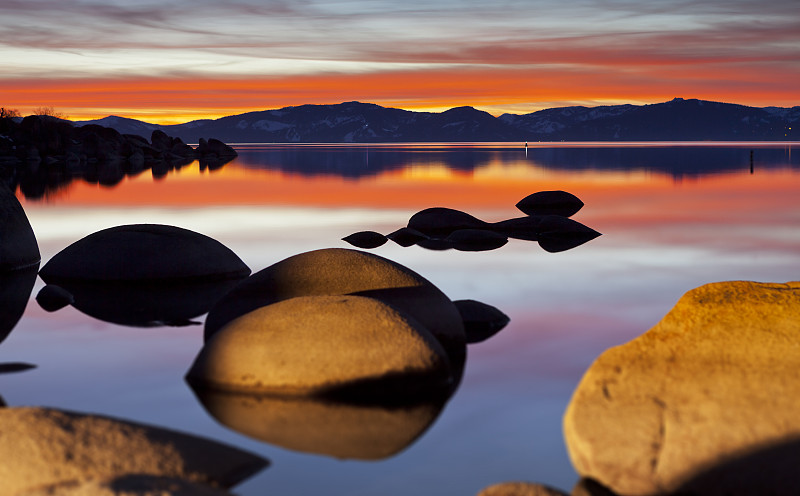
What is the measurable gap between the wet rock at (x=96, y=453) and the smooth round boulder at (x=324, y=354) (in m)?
1.98

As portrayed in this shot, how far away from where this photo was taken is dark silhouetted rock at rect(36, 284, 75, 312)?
15891 millimetres

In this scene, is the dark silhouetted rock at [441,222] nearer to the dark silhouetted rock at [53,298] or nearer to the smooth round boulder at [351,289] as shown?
the dark silhouetted rock at [53,298]

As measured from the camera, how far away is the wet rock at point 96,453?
6.66 meters

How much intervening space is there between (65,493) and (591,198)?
4164cm

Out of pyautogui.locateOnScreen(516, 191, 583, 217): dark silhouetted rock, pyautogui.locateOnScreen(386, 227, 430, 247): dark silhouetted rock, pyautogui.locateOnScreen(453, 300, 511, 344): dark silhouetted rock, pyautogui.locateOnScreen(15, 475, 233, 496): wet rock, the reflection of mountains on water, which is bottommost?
the reflection of mountains on water

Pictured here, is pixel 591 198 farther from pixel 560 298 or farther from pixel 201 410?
pixel 201 410

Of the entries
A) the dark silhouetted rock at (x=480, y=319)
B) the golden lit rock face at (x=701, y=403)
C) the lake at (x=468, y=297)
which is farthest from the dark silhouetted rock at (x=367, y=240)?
the golden lit rock face at (x=701, y=403)

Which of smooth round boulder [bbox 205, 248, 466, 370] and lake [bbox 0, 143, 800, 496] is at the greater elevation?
smooth round boulder [bbox 205, 248, 466, 370]

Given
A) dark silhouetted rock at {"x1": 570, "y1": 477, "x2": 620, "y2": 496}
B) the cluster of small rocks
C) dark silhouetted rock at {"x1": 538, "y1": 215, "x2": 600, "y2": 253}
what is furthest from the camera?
the cluster of small rocks

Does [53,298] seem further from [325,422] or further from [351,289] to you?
[325,422]

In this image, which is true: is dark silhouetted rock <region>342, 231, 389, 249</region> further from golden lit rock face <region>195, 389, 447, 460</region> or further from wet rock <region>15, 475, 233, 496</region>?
wet rock <region>15, 475, 233, 496</region>

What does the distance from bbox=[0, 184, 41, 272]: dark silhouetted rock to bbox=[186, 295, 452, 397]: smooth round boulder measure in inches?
398

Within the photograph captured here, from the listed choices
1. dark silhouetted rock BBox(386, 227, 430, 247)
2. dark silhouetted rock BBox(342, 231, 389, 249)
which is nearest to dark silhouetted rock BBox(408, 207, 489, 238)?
dark silhouetted rock BBox(386, 227, 430, 247)

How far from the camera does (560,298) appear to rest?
17.1 m
